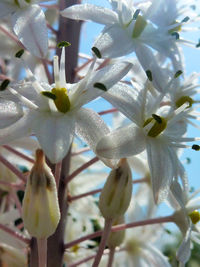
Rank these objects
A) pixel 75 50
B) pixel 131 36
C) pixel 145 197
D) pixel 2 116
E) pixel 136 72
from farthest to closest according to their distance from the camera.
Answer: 1. pixel 145 197
2. pixel 75 50
3. pixel 136 72
4. pixel 131 36
5. pixel 2 116

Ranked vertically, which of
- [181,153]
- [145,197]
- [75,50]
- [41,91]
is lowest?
[145,197]

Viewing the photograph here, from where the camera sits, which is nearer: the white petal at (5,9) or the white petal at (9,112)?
the white petal at (9,112)

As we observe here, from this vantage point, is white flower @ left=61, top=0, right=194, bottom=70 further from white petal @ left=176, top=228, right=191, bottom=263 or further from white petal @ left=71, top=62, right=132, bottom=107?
white petal @ left=176, top=228, right=191, bottom=263

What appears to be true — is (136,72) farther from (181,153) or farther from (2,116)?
(2,116)

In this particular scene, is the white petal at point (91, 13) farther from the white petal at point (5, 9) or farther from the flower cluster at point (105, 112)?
the white petal at point (5, 9)

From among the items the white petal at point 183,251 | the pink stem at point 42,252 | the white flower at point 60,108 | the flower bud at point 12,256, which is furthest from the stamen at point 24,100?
the flower bud at point 12,256

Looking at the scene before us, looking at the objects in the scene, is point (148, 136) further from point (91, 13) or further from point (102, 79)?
point (91, 13)

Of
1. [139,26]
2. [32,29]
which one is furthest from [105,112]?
[32,29]

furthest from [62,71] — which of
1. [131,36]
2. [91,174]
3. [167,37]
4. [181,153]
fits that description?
[91,174]
